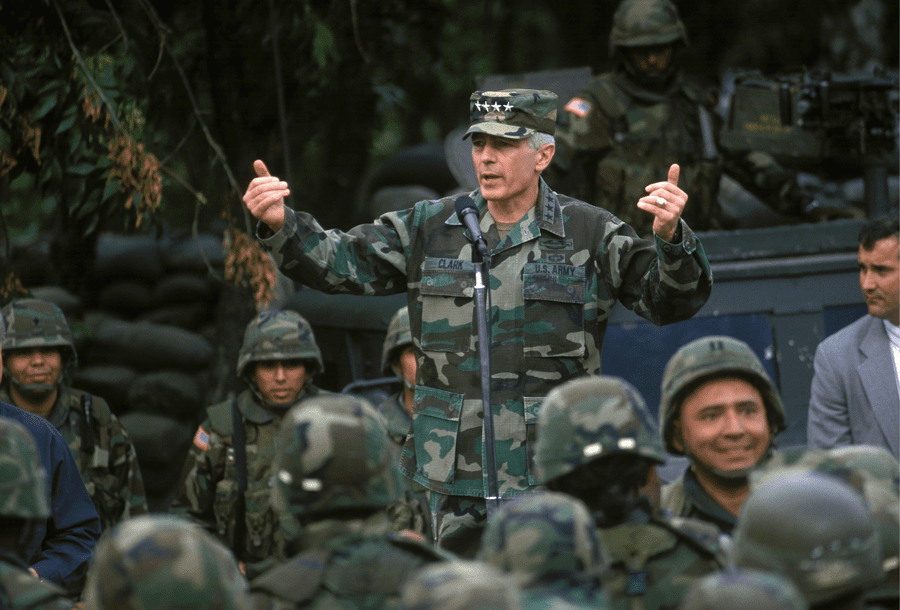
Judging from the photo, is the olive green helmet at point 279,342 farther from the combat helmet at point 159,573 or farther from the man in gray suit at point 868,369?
the combat helmet at point 159,573

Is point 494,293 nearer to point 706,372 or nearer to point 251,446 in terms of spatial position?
point 706,372

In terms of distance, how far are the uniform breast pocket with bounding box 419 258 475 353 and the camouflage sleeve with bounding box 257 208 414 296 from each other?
0.14m

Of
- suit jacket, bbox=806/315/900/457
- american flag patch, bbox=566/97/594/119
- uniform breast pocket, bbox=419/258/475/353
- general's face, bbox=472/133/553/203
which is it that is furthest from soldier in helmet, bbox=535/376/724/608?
american flag patch, bbox=566/97/594/119

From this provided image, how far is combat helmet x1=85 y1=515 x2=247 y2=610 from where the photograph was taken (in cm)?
233

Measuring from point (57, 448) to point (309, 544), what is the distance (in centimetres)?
183

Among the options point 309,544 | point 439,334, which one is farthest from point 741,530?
point 439,334

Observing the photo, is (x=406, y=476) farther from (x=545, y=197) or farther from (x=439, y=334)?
(x=545, y=197)

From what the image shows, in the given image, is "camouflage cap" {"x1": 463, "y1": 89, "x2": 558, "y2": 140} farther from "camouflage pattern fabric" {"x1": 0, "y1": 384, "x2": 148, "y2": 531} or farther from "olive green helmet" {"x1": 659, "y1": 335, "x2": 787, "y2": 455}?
"camouflage pattern fabric" {"x1": 0, "y1": 384, "x2": 148, "y2": 531}

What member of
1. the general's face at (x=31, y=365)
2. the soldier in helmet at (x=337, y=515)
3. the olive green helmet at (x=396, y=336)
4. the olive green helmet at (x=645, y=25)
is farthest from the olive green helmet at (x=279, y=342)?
the soldier in helmet at (x=337, y=515)

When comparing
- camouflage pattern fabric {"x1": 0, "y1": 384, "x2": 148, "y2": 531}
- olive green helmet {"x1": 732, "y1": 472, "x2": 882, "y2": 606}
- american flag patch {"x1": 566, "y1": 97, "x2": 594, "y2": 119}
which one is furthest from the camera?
american flag patch {"x1": 566, "y1": 97, "x2": 594, "y2": 119}

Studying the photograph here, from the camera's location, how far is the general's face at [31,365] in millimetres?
5977

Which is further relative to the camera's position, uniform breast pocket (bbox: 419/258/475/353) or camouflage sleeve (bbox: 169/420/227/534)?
camouflage sleeve (bbox: 169/420/227/534)

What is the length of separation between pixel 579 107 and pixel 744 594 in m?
4.86

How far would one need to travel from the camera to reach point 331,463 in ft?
8.99
